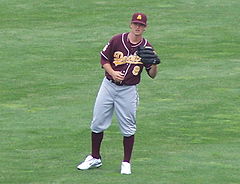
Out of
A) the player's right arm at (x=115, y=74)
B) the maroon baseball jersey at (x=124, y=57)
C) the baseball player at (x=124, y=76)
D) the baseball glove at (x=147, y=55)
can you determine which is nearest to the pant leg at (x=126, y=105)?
the baseball player at (x=124, y=76)

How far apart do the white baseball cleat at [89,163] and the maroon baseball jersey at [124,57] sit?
1.12 meters

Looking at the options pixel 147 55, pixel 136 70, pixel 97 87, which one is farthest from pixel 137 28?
pixel 97 87

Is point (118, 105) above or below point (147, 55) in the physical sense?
below

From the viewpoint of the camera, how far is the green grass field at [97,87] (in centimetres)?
1089

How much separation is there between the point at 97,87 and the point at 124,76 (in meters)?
5.55

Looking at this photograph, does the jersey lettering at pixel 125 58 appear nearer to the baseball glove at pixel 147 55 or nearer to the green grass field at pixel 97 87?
the baseball glove at pixel 147 55

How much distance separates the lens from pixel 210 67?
1748 centimetres

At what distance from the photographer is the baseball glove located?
10125 millimetres

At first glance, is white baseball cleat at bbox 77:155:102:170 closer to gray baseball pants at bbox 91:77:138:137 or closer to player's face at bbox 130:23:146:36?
gray baseball pants at bbox 91:77:138:137

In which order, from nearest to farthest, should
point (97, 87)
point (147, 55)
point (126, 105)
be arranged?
point (147, 55) < point (126, 105) < point (97, 87)

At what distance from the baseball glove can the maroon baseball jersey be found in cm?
11

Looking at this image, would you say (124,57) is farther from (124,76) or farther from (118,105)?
(118,105)

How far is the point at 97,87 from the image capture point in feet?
52.1

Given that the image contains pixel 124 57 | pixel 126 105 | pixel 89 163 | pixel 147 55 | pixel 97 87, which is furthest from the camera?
pixel 97 87
